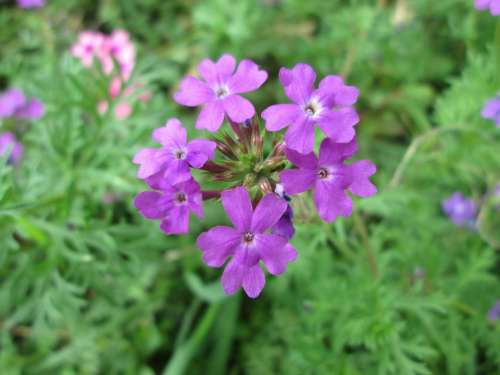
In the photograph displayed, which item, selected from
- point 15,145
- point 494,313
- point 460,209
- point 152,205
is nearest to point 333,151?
point 152,205

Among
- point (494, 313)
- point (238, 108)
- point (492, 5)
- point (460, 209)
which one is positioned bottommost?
point (494, 313)

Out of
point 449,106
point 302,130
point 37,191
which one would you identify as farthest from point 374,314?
point 37,191

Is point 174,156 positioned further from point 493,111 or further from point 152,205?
point 493,111

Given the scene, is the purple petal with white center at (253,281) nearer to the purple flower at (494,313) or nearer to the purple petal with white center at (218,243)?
the purple petal with white center at (218,243)

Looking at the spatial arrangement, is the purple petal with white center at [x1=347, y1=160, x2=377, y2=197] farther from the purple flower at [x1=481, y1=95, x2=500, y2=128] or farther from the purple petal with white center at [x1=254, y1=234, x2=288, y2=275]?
the purple flower at [x1=481, y1=95, x2=500, y2=128]

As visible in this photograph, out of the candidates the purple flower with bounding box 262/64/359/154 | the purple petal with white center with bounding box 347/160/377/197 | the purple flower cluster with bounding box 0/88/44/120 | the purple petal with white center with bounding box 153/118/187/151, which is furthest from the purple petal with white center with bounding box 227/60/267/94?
the purple flower cluster with bounding box 0/88/44/120

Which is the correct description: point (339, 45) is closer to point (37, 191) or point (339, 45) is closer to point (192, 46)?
point (192, 46)
